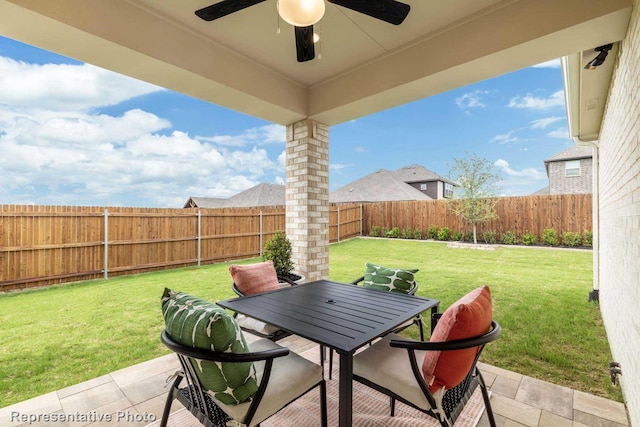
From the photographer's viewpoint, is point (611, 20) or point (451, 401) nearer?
point (451, 401)

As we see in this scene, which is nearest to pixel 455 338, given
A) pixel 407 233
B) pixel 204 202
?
pixel 407 233

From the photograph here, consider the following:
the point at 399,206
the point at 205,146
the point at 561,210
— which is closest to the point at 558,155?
the point at 561,210

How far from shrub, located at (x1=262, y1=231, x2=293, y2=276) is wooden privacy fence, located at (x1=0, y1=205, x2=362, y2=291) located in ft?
14.6

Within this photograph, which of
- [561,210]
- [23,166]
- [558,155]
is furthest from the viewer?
[558,155]

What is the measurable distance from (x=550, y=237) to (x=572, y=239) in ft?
1.84

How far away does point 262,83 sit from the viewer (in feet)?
11.3

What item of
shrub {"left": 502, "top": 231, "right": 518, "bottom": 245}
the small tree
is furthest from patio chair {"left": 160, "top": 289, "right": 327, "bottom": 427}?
shrub {"left": 502, "top": 231, "right": 518, "bottom": 245}

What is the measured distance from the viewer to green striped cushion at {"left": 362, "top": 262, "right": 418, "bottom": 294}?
2.89 m

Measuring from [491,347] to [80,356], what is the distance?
4.15 m

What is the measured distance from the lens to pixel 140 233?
694 centimetres

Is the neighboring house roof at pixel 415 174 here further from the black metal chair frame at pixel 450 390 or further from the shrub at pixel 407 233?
Answer: the black metal chair frame at pixel 450 390

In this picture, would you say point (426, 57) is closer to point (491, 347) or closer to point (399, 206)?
point (491, 347)

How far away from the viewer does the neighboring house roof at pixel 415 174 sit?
79.0 ft

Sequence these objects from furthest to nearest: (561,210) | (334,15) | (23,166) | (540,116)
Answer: (540,116), (23,166), (561,210), (334,15)
